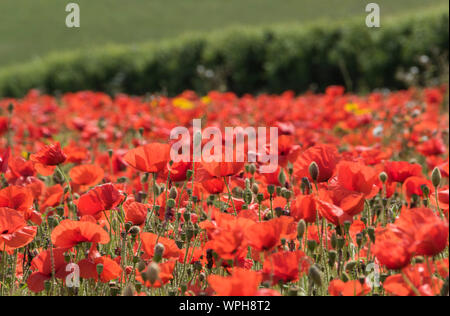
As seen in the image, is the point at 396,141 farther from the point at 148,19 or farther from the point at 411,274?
the point at 148,19

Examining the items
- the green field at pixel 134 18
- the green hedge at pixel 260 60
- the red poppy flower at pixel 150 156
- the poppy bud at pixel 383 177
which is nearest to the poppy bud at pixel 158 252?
the red poppy flower at pixel 150 156

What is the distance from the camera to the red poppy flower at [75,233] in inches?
52.2

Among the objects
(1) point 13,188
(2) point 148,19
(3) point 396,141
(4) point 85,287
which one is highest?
(2) point 148,19

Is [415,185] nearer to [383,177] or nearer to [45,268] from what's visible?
[383,177]

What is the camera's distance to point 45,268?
140 centimetres

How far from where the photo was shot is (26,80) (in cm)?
1262

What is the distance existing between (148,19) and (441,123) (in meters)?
18.4

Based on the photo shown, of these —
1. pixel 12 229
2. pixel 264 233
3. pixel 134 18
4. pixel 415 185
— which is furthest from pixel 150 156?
pixel 134 18

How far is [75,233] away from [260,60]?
943 cm

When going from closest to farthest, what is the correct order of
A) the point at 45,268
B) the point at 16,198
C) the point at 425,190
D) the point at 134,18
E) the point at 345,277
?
the point at 345,277 → the point at 45,268 → the point at 16,198 → the point at 425,190 → the point at 134,18

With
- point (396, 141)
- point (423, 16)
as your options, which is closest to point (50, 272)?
point (396, 141)

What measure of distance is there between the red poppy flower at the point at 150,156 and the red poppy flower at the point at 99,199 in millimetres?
101

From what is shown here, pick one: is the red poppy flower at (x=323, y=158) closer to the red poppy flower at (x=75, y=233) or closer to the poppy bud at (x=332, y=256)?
the poppy bud at (x=332, y=256)

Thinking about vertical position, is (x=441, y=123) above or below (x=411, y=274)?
above
